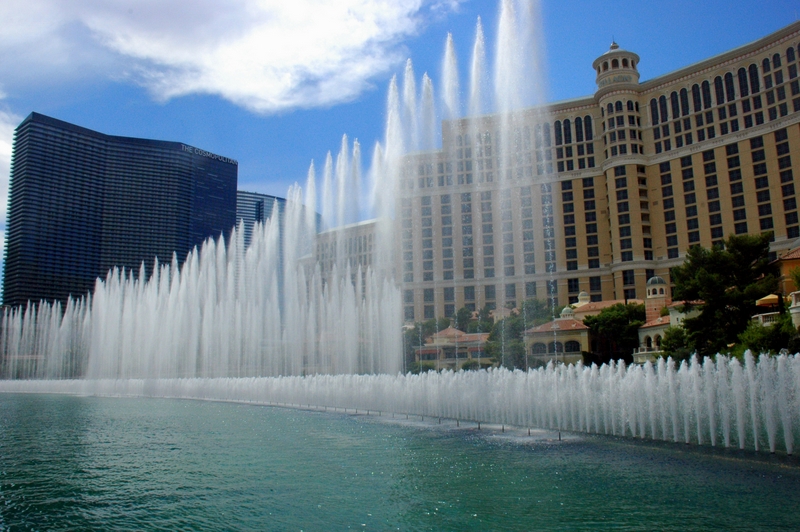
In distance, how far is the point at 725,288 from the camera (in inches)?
1582

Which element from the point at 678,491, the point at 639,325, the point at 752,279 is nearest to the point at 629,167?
the point at 639,325

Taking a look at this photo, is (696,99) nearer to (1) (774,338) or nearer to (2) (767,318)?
(2) (767,318)

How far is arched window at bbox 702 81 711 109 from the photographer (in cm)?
8350

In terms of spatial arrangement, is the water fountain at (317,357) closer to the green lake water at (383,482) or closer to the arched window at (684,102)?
the green lake water at (383,482)

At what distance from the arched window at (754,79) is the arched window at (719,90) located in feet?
11.5

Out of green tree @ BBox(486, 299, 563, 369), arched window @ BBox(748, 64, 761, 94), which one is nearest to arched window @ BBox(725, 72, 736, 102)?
arched window @ BBox(748, 64, 761, 94)

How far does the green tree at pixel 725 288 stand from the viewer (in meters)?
37.8

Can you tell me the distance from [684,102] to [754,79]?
30.0 feet

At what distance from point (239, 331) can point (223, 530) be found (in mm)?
38332

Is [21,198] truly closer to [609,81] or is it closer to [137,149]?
[137,149]

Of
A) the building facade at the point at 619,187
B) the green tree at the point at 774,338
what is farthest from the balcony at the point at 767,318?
the building facade at the point at 619,187

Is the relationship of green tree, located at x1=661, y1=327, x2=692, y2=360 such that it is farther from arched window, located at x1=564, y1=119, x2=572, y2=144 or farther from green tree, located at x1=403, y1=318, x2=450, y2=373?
arched window, located at x1=564, y1=119, x2=572, y2=144

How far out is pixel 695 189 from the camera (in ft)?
276

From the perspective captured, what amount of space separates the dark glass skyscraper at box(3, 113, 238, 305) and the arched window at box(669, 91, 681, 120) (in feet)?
297
